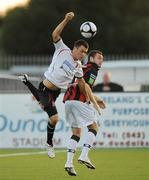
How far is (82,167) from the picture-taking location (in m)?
17.9

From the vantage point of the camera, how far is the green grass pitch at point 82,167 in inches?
623

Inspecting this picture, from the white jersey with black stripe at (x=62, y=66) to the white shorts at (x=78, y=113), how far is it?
563 millimetres

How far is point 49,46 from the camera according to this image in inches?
3024

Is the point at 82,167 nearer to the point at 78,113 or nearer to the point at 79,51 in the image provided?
the point at 78,113

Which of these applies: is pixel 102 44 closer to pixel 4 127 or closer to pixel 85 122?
pixel 4 127

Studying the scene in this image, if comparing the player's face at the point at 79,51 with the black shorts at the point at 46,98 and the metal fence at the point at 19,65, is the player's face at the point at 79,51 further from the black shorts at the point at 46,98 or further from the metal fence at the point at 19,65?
the metal fence at the point at 19,65

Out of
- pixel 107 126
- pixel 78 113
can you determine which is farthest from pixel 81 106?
pixel 107 126

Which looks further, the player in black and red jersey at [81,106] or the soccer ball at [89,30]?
the soccer ball at [89,30]

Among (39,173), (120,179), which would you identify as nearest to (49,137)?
(39,173)

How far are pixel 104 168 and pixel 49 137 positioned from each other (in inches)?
52.3

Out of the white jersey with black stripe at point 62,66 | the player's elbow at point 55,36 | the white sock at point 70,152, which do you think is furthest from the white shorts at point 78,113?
the player's elbow at point 55,36

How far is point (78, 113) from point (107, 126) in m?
9.02

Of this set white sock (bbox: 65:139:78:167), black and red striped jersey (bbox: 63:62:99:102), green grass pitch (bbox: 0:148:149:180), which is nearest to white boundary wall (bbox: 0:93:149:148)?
green grass pitch (bbox: 0:148:149:180)

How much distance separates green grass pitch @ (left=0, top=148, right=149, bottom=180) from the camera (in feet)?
51.9
